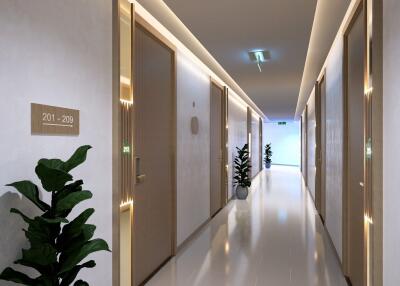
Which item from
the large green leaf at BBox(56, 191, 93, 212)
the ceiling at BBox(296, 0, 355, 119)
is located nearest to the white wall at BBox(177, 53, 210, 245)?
the ceiling at BBox(296, 0, 355, 119)

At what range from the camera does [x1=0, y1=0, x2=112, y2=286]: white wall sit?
184 centimetres

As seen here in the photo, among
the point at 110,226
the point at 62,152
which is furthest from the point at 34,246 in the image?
the point at 110,226

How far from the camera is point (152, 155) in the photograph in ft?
13.7

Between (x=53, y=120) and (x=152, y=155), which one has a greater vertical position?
(x=53, y=120)

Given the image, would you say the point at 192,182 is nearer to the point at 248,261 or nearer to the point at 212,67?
the point at 248,261

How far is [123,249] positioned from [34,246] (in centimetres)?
200

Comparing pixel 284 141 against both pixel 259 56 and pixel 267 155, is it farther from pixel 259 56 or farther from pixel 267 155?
pixel 259 56

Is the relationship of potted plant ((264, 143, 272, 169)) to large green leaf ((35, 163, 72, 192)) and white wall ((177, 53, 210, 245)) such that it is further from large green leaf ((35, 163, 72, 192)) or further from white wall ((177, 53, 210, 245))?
large green leaf ((35, 163, 72, 192))

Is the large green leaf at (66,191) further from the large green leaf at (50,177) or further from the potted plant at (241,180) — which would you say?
the potted plant at (241,180)

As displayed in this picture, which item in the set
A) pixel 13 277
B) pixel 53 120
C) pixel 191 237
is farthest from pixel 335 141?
pixel 13 277

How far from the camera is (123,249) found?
11.8 feet

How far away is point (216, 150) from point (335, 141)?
3413mm

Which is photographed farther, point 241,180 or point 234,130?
point 234,130

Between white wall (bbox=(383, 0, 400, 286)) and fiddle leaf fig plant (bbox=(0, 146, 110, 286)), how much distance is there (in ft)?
6.04
